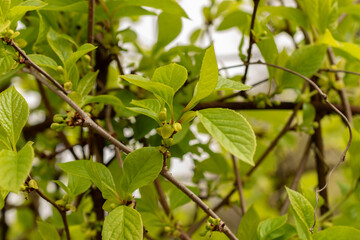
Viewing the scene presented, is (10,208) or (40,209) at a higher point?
(10,208)

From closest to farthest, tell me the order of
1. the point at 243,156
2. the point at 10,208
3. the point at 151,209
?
1. the point at 243,156
2. the point at 151,209
3. the point at 10,208

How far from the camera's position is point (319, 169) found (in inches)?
29.9

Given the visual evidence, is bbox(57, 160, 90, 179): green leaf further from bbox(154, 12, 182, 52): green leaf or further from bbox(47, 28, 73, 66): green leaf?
bbox(154, 12, 182, 52): green leaf

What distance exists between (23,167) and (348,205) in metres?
0.66

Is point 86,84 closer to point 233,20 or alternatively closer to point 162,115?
point 162,115

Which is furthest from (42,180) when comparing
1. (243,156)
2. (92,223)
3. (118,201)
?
(243,156)

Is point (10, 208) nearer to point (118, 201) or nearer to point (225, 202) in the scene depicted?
point (225, 202)

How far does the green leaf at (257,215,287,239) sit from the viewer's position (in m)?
0.47

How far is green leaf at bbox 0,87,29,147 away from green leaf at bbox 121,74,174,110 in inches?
4.5

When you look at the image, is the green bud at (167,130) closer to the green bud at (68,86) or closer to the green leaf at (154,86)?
the green leaf at (154,86)

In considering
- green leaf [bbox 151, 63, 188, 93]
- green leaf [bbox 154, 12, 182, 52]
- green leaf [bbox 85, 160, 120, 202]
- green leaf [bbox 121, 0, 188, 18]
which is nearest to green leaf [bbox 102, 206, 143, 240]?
green leaf [bbox 85, 160, 120, 202]

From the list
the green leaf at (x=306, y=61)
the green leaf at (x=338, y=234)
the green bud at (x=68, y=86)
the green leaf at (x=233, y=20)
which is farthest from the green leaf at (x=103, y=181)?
the green leaf at (x=233, y=20)

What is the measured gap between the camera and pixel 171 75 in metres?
0.39

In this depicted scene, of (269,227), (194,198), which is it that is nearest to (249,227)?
(269,227)
